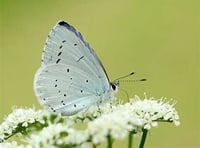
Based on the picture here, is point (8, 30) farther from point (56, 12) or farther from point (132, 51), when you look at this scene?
point (132, 51)

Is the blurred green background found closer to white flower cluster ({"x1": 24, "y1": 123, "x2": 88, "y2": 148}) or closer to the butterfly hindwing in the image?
the butterfly hindwing

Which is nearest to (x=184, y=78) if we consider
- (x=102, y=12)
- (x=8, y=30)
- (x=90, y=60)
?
(x=102, y=12)

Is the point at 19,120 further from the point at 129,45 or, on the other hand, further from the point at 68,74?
the point at 129,45

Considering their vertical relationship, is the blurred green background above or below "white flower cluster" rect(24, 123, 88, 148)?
above

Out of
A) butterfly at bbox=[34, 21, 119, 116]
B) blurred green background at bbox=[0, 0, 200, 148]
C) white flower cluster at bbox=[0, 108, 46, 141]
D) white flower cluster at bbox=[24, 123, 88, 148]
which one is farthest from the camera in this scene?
blurred green background at bbox=[0, 0, 200, 148]

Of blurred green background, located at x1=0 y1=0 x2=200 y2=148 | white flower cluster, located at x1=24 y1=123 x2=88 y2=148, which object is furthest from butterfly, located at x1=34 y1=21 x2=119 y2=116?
blurred green background, located at x1=0 y1=0 x2=200 y2=148

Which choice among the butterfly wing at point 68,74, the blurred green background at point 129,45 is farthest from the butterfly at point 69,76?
the blurred green background at point 129,45

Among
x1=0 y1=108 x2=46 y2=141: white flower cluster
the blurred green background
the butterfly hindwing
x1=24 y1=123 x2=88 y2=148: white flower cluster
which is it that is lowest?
x1=24 y1=123 x2=88 y2=148: white flower cluster

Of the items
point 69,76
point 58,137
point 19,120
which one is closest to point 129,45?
point 69,76
